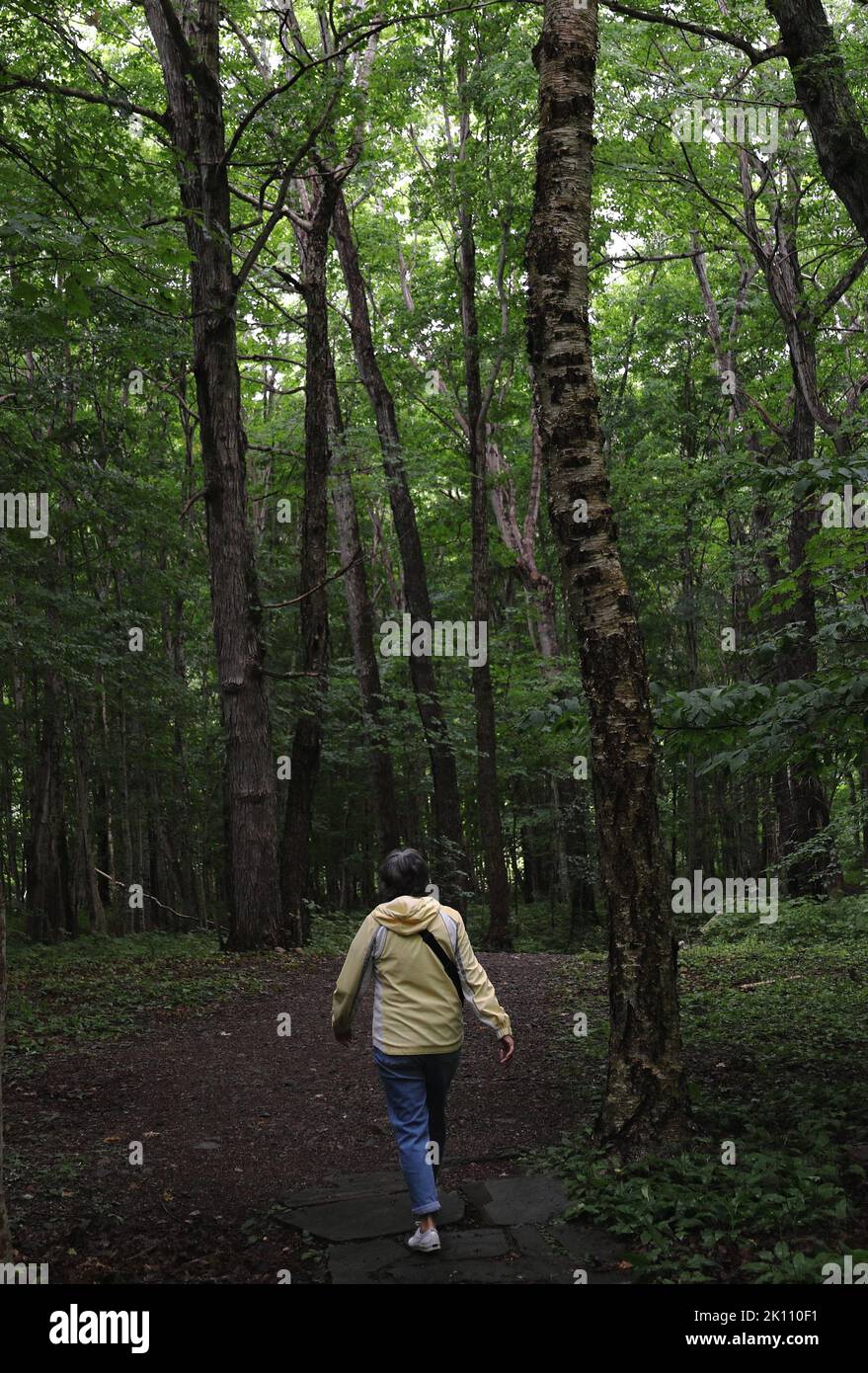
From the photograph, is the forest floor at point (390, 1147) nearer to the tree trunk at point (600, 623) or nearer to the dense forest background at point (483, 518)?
the dense forest background at point (483, 518)

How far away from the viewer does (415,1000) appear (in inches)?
193

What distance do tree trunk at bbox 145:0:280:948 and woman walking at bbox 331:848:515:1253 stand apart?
912 cm

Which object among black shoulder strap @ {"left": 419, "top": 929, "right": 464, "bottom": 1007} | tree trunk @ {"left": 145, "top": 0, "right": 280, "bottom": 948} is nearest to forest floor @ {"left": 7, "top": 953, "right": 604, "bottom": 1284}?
black shoulder strap @ {"left": 419, "top": 929, "right": 464, "bottom": 1007}

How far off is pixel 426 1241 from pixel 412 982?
1.10 m

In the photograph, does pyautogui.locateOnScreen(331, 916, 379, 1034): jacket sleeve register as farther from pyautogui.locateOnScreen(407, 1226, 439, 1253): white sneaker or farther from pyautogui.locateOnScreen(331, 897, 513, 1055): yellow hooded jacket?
pyautogui.locateOnScreen(407, 1226, 439, 1253): white sneaker

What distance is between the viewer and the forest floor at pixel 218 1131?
16.0 feet

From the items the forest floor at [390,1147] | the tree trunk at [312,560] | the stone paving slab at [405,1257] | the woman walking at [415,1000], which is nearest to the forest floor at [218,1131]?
the forest floor at [390,1147]

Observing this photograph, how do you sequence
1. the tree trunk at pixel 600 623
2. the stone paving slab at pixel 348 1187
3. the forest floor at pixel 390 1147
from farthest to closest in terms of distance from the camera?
the tree trunk at pixel 600 623
the stone paving slab at pixel 348 1187
the forest floor at pixel 390 1147

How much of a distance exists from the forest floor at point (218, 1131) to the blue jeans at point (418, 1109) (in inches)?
20.7

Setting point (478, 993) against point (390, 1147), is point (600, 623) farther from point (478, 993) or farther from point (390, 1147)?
point (390, 1147)

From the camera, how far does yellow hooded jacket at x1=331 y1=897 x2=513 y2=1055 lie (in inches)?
192

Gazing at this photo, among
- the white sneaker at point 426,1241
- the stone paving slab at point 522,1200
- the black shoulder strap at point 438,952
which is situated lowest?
the stone paving slab at point 522,1200

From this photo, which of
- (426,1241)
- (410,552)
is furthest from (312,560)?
(426,1241)
